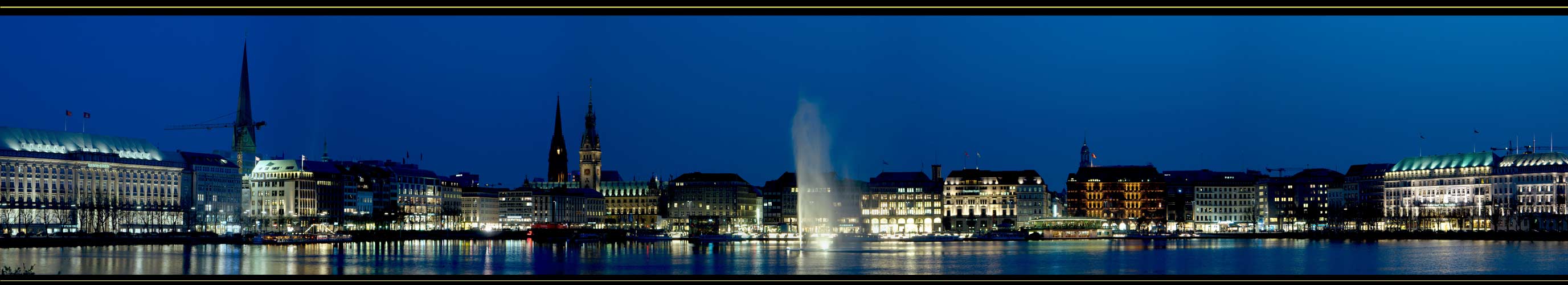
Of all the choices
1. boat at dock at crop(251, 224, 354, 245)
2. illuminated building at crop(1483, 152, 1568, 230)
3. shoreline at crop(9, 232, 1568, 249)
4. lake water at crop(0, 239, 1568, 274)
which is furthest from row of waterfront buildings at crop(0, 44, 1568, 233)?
lake water at crop(0, 239, 1568, 274)

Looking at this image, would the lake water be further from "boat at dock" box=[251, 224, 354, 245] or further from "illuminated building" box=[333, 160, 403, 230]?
"illuminated building" box=[333, 160, 403, 230]

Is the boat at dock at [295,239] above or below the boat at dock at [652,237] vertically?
above

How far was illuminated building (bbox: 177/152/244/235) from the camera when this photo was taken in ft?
587

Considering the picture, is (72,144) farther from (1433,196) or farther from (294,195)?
(1433,196)

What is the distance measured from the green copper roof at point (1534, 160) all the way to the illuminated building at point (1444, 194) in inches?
60.9

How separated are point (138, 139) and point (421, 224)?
40728 mm

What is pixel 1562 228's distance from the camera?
537 ft

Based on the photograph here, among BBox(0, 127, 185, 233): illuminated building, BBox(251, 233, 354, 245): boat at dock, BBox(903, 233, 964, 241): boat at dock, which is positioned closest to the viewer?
BBox(251, 233, 354, 245): boat at dock

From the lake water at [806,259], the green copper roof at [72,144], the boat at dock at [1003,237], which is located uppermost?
the green copper roof at [72,144]

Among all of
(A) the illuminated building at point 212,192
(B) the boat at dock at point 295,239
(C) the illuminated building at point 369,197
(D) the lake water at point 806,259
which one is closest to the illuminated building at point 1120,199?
(D) the lake water at point 806,259

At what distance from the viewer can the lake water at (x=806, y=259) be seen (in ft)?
256

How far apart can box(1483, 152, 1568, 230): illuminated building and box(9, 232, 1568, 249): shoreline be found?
10.0 metres

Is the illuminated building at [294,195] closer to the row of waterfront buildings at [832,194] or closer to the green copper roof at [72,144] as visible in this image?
the row of waterfront buildings at [832,194]
